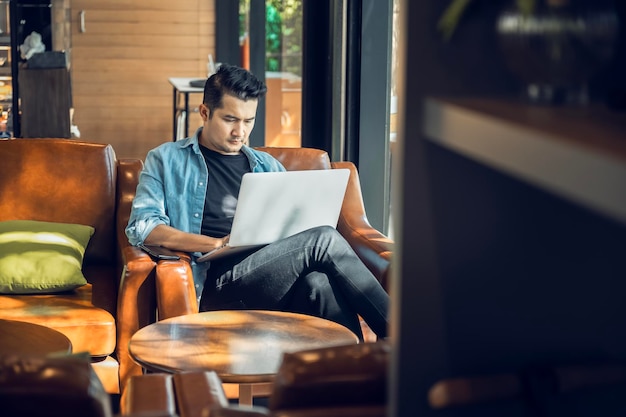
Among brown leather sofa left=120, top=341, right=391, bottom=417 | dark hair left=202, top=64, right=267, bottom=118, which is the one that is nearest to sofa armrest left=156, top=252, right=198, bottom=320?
dark hair left=202, top=64, right=267, bottom=118

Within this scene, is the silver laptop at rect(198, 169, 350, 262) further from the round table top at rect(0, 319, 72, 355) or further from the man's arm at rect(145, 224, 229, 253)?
the round table top at rect(0, 319, 72, 355)

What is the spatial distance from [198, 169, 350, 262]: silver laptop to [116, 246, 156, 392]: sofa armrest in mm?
208

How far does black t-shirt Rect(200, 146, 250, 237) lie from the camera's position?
11.2ft

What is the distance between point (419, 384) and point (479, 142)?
1.03ft

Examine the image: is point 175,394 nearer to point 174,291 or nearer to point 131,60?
point 174,291

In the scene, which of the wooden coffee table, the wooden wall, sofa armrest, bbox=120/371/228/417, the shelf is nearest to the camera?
the shelf

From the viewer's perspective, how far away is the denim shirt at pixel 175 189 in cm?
329

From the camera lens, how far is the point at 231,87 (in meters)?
3.38

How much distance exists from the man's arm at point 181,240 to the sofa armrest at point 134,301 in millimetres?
135

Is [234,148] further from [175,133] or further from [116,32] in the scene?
[116,32]

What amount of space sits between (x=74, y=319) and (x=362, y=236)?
3.44 ft

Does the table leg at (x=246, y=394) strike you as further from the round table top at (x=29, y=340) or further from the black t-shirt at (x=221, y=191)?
the black t-shirt at (x=221, y=191)

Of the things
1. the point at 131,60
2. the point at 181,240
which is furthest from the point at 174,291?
the point at 131,60

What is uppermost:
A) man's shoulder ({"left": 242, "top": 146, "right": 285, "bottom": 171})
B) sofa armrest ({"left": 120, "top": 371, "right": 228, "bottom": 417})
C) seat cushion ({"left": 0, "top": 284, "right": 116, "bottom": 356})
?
man's shoulder ({"left": 242, "top": 146, "right": 285, "bottom": 171})
